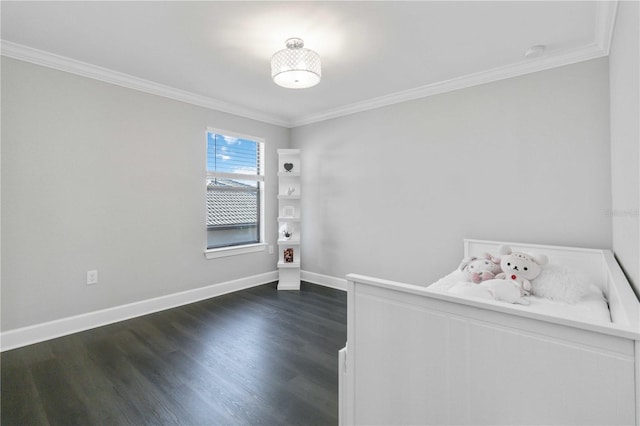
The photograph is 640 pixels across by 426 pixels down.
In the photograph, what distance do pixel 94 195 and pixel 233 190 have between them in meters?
1.53

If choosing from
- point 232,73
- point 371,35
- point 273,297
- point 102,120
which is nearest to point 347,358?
point 371,35

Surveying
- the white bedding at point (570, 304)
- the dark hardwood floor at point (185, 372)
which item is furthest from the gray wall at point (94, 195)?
the white bedding at point (570, 304)

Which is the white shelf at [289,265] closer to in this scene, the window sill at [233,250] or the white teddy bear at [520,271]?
the window sill at [233,250]

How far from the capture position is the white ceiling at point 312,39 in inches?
74.2

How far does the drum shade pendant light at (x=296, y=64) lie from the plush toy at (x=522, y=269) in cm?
192

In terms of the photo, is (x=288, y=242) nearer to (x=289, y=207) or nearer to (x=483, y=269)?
(x=289, y=207)

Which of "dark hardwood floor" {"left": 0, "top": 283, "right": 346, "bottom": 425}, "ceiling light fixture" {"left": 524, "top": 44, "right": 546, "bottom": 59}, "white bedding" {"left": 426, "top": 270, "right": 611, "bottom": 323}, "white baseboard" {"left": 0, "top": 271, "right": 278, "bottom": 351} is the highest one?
"ceiling light fixture" {"left": 524, "top": 44, "right": 546, "bottom": 59}

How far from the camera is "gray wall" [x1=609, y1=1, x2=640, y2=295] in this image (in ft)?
4.33

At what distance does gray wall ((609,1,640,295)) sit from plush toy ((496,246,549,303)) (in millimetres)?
419

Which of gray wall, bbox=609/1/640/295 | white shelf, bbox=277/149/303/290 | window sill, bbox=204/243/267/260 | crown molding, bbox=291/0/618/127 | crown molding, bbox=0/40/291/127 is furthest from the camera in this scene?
white shelf, bbox=277/149/303/290

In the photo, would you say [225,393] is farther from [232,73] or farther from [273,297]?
[232,73]

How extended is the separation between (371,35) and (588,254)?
2336 mm

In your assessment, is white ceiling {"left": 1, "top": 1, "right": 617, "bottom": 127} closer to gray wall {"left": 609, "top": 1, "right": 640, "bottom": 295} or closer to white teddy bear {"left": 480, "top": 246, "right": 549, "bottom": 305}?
gray wall {"left": 609, "top": 1, "right": 640, "bottom": 295}

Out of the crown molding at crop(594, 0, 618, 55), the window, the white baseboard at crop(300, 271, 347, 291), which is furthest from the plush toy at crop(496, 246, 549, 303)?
the window
